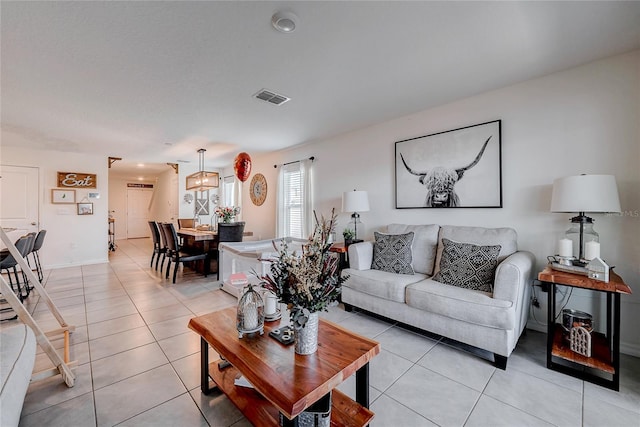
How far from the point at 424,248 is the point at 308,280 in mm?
2156

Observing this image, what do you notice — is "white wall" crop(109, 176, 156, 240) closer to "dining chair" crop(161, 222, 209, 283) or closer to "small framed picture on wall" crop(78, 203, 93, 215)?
"small framed picture on wall" crop(78, 203, 93, 215)

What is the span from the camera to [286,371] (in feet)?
3.93

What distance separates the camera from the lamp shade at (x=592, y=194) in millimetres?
1918

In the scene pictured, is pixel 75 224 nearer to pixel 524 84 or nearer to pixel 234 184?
pixel 234 184

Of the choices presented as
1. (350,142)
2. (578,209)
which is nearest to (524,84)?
(578,209)

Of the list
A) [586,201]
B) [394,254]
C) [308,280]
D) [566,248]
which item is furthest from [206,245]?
[586,201]

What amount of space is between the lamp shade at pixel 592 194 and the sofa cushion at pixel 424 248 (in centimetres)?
118

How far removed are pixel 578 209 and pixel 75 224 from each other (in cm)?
802

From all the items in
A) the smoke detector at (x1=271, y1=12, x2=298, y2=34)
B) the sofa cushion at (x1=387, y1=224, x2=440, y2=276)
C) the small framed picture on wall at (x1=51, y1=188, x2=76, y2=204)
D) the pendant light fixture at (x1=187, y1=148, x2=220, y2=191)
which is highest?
the smoke detector at (x1=271, y1=12, x2=298, y2=34)

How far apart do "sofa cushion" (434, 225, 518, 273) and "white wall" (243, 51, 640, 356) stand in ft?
0.68

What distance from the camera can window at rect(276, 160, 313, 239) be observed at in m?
4.93

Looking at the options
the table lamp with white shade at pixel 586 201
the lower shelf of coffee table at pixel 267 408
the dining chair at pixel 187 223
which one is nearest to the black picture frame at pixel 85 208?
the dining chair at pixel 187 223

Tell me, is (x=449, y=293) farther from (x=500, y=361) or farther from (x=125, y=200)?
(x=125, y=200)

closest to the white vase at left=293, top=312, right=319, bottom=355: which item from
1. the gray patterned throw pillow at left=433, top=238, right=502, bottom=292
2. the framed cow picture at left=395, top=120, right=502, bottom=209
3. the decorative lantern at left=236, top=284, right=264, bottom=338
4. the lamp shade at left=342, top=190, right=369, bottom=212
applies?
the decorative lantern at left=236, top=284, right=264, bottom=338
